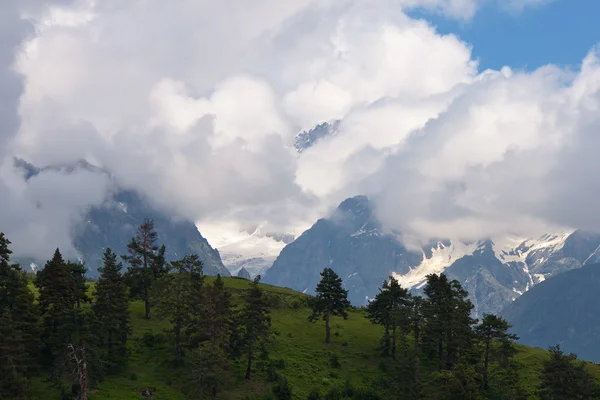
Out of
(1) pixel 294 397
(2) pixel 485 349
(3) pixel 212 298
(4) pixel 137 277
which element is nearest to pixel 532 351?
(2) pixel 485 349

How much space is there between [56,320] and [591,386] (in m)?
71.9

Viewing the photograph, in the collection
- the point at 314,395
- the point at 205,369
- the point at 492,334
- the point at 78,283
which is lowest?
the point at 314,395

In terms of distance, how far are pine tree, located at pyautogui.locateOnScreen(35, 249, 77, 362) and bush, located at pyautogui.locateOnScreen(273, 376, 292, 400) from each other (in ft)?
96.1

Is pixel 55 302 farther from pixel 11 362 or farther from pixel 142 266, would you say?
pixel 142 266

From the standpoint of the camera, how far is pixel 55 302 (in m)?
82.9

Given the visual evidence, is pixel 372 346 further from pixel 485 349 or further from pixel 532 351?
pixel 532 351

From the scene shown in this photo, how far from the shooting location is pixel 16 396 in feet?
220

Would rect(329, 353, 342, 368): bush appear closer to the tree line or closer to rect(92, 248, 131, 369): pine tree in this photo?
the tree line

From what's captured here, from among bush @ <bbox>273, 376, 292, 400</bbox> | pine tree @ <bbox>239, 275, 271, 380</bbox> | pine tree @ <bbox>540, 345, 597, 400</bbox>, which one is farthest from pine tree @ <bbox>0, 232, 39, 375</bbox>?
pine tree @ <bbox>540, 345, 597, 400</bbox>

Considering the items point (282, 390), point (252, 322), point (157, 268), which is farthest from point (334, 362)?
point (157, 268)

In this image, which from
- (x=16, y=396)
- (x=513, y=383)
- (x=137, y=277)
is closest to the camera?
(x=16, y=396)

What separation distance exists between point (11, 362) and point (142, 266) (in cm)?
4056

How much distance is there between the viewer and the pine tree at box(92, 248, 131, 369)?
8325 cm

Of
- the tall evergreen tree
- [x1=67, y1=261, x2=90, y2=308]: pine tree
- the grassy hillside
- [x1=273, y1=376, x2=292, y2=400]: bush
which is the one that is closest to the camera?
the grassy hillside
